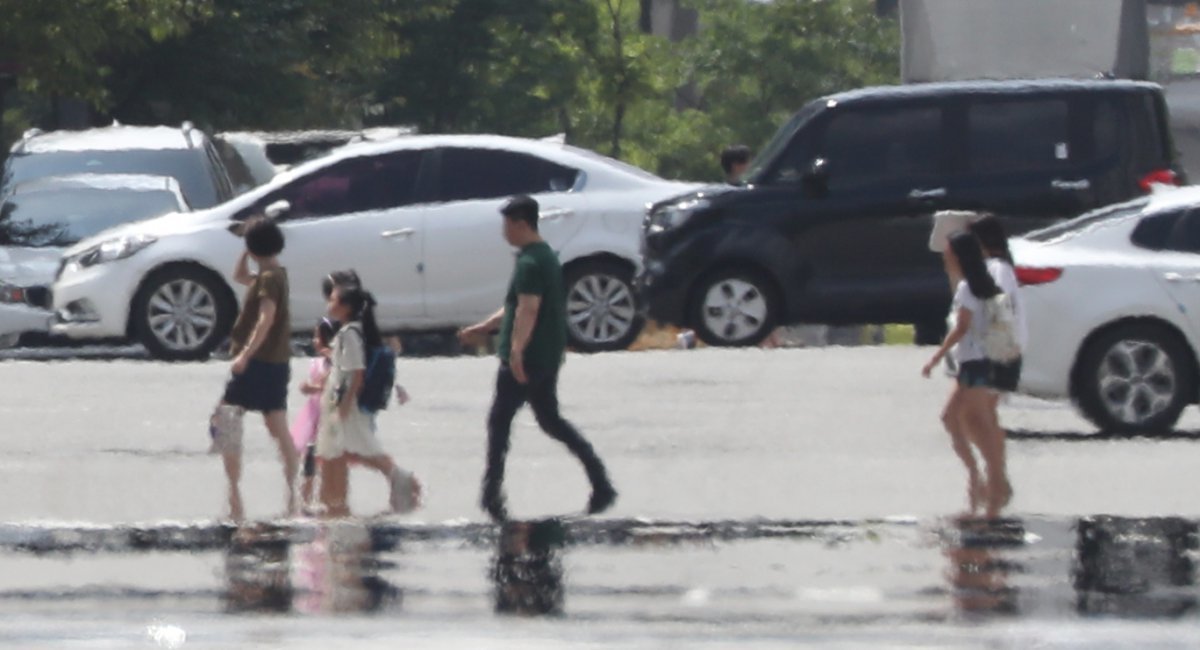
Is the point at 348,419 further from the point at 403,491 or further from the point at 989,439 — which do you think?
the point at 989,439

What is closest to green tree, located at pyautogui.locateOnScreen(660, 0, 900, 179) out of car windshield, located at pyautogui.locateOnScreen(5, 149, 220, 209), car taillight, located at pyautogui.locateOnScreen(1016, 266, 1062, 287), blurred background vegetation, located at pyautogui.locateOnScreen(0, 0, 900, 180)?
blurred background vegetation, located at pyautogui.locateOnScreen(0, 0, 900, 180)

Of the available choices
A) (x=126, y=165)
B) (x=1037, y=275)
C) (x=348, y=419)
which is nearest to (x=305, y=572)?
(x=348, y=419)

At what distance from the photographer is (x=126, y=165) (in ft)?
84.1

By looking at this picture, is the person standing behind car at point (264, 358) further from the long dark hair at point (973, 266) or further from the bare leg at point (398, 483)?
the long dark hair at point (973, 266)

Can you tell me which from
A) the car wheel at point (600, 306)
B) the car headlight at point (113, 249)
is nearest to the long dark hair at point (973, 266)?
the car wheel at point (600, 306)

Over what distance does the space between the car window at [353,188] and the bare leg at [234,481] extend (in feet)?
26.8

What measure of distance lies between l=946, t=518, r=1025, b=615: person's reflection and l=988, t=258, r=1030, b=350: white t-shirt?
1.08 meters

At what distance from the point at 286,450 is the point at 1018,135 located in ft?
28.4

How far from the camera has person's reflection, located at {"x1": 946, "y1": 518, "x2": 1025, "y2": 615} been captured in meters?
10.1

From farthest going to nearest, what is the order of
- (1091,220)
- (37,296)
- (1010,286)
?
(37,296), (1091,220), (1010,286)

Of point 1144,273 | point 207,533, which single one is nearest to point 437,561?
point 207,533

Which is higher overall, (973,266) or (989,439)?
(973,266)

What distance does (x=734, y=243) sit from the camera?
68.3 feet

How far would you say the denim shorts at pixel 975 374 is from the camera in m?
13.0
